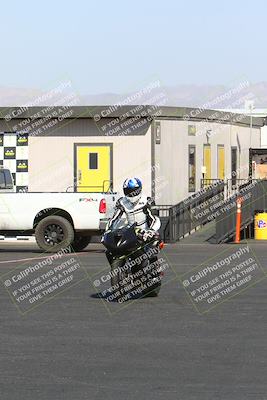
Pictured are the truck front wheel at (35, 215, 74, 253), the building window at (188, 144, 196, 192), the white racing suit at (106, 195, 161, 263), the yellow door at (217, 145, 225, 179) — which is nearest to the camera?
the white racing suit at (106, 195, 161, 263)

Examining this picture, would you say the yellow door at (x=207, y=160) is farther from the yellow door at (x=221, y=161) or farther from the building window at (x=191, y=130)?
the building window at (x=191, y=130)

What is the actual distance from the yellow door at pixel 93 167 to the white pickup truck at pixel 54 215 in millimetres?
9200

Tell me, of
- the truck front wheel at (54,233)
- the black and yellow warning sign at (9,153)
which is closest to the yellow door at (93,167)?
the black and yellow warning sign at (9,153)

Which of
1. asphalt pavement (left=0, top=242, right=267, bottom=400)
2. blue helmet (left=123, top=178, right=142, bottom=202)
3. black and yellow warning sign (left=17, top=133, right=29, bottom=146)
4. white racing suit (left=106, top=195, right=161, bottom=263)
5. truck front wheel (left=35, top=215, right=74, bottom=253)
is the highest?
black and yellow warning sign (left=17, top=133, right=29, bottom=146)

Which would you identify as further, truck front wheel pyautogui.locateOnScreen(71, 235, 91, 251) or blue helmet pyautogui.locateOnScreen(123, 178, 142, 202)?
truck front wheel pyautogui.locateOnScreen(71, 235, 91, 251)

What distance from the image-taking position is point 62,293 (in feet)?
55.8

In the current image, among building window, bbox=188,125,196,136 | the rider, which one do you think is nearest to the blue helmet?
the rider

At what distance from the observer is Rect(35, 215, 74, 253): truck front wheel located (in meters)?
26.9

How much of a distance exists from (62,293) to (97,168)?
1998 centimetres

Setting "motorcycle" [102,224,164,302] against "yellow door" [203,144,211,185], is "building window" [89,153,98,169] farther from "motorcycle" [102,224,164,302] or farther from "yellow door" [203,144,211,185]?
"motorcycle" [102,224,164,302]

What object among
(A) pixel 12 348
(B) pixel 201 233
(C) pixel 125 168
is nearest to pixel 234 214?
(B) pixel 201 233

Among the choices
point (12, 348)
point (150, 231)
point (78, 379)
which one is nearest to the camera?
point (78, 379)

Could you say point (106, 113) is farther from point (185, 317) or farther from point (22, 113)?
point (185, 317)

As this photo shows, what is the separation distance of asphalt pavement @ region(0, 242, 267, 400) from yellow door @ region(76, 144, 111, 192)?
15.9 meters
